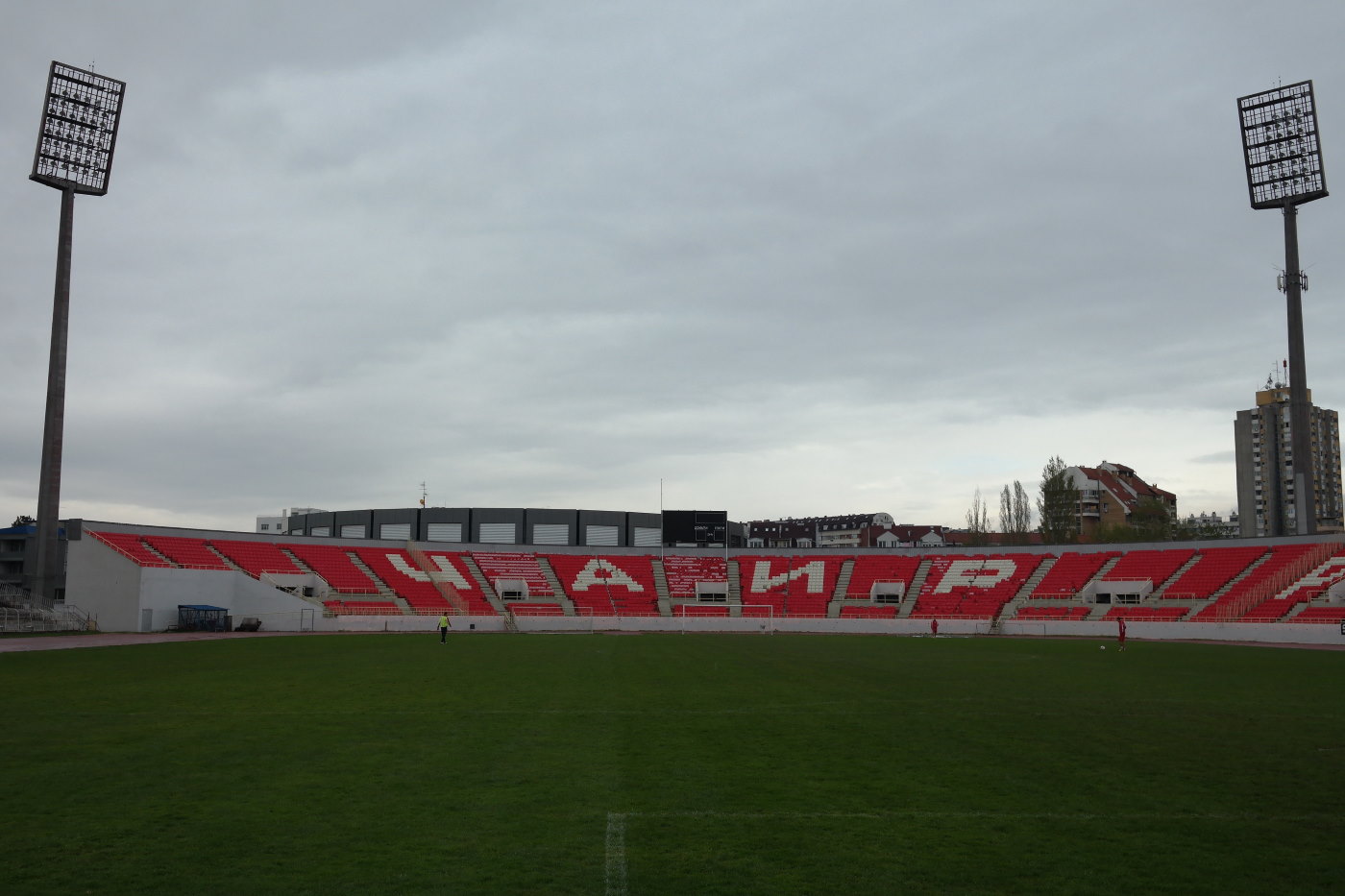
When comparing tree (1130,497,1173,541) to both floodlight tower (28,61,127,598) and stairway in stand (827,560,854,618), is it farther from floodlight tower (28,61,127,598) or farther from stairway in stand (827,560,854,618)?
floodlight tower (28,61,127,598)

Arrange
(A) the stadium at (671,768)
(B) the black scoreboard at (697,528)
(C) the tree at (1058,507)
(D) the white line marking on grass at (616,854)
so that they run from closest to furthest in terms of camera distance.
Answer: (D) the white line marking on grass at (616,854) → (A) the stadium at (671,768) → (B) the black scoreboard at (697,528) → (C) the tree at (1058,507)

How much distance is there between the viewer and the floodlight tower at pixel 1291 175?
61031mm

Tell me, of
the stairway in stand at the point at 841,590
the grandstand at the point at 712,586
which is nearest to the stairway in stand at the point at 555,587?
the grandstand at the point at 712,586

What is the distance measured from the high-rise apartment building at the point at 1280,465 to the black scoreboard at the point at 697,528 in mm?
108947

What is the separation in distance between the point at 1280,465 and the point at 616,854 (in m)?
181

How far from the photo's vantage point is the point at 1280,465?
517 ft

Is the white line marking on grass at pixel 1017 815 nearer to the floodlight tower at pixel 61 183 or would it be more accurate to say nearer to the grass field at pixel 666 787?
the grass field at pixel 666 787

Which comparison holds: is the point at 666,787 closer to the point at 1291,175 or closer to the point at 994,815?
the point at 994,815

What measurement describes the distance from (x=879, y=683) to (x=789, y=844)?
18253mm

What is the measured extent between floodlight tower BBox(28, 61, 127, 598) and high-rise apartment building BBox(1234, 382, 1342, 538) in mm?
159549

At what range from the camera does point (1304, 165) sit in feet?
201

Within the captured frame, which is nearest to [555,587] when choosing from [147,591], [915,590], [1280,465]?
[915,590]

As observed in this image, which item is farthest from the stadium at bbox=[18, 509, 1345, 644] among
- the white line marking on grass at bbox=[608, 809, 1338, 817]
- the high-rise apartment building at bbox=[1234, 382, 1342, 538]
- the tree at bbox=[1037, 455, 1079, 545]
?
the high-rise apartment building at bbox=[1234, 382, 1342, 538]

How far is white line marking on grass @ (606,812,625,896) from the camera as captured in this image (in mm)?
8656
